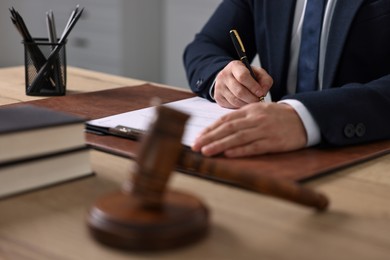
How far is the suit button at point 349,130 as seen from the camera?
1199 mm

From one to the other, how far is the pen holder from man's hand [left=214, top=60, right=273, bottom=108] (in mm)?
413

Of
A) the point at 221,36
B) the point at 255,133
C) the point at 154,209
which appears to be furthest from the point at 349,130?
the point at 221,36

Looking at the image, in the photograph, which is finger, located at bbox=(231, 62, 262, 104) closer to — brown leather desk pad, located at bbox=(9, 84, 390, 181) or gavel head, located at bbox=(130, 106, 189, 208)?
brown leather desk pad, located at bbox=(9, 84, 390, 181)

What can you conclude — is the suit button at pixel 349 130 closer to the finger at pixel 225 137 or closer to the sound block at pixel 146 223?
the finger at pixel 225 137

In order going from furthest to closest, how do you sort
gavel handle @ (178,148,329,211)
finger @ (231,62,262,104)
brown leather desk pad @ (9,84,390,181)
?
1. finger @ (231,62,262,104)
2. brown leather desk pad @ (9,84,390,181)
3. gavel handle @ (178,148,329,211)

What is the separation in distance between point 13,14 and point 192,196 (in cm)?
101

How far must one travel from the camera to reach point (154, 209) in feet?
2.44

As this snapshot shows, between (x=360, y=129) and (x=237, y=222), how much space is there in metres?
0.48

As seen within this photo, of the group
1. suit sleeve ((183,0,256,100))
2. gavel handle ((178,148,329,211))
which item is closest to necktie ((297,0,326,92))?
suit sleeve ((183,0,256,100))

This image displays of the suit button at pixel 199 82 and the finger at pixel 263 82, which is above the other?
the finger at pixel 263 82

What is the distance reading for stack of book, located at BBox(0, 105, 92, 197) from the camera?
0.89 meters

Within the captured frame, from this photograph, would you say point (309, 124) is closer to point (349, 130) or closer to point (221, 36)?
point (349, 130)

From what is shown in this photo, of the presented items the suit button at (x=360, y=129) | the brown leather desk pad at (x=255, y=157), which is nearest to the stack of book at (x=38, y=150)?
the brown leather desk pad at (x=255, y=157)

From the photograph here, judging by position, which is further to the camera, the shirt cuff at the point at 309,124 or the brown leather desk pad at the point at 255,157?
the shirt cuff at the point at 309,124
